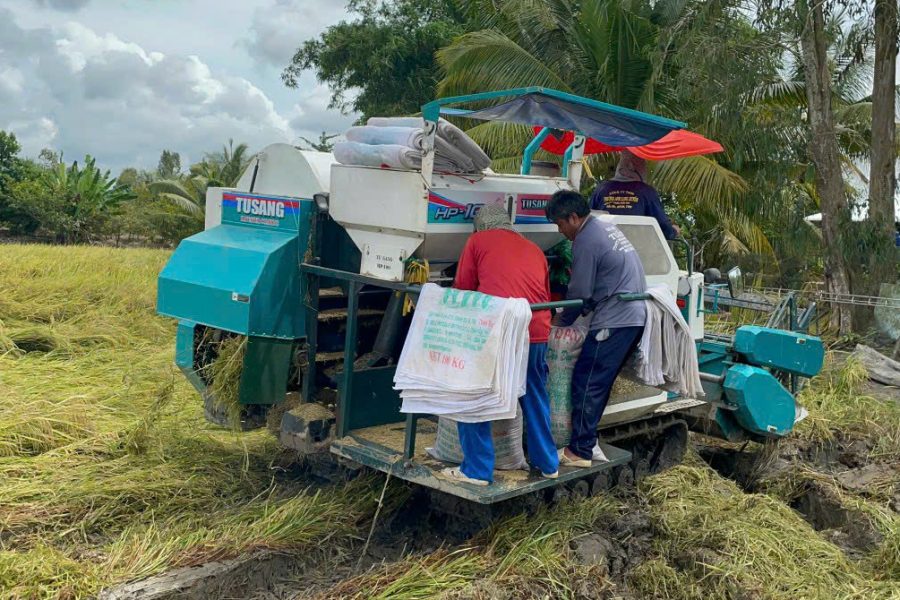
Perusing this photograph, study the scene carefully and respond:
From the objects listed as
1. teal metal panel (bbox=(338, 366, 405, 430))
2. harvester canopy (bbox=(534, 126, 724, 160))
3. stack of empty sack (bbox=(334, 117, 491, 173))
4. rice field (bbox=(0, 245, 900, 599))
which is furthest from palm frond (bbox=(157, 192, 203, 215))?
stack of empty sack (bbox=(334, 117, 491, 173))

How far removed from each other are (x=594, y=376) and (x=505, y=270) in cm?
95

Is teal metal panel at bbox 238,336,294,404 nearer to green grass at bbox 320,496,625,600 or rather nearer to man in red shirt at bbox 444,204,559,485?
man in red shirt at bbox 444,204,559,485

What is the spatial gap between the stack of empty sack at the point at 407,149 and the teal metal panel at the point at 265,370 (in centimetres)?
118

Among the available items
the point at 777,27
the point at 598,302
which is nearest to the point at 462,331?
the point at 598,302

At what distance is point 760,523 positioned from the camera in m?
5.51

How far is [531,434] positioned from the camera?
477 centimetres

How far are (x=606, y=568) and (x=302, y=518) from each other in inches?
69.5

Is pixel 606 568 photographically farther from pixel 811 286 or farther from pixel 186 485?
pixel 811 286

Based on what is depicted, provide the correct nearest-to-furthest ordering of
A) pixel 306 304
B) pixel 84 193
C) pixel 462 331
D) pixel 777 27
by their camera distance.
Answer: pixel 462 331 < pixel 306 304 < pixel 777 27 < pixel 84 193

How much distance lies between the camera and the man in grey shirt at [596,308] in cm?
505

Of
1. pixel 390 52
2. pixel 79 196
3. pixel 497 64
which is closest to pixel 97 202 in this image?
pixel 79 196

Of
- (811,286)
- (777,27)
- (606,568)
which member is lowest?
(606,568)

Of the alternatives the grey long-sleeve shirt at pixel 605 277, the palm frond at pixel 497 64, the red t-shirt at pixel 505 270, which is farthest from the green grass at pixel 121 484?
the palm frond at pixel 497 64

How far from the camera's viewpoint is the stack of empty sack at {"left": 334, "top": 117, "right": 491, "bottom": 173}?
4.81 m
